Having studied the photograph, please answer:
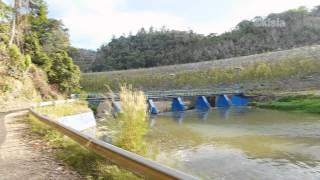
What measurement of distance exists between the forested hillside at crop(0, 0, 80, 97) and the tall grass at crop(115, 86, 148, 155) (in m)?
24.1

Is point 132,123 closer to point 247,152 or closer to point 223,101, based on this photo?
point 247,152

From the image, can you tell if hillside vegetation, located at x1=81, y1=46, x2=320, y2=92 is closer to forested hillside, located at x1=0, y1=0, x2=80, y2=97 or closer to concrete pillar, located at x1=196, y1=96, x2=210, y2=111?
concrete pillar, located at x1=196, y1=96, x2=210, y2=111

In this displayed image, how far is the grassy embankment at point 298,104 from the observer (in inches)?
1385

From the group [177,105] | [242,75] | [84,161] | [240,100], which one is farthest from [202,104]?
[84,161]

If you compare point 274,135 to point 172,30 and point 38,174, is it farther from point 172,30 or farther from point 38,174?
point 172,30

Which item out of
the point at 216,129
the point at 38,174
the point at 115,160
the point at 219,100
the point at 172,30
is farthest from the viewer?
the point at 172,30

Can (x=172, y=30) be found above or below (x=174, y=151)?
above

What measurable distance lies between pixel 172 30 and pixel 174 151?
107335 millimetres

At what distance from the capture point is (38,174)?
280 inches

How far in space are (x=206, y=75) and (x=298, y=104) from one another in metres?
25.5

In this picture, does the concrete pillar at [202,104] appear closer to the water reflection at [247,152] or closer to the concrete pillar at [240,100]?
the concrete pillar at [240,100]

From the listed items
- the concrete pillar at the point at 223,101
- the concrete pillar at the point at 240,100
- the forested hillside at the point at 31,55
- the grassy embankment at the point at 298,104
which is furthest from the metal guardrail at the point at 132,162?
the concrete pillar at the point at 240,100

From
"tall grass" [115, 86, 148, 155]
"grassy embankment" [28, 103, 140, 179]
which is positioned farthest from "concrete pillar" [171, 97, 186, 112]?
"tall grass" [115, 86, 148, 155]

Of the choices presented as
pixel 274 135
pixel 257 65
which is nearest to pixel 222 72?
pixel 257 65
